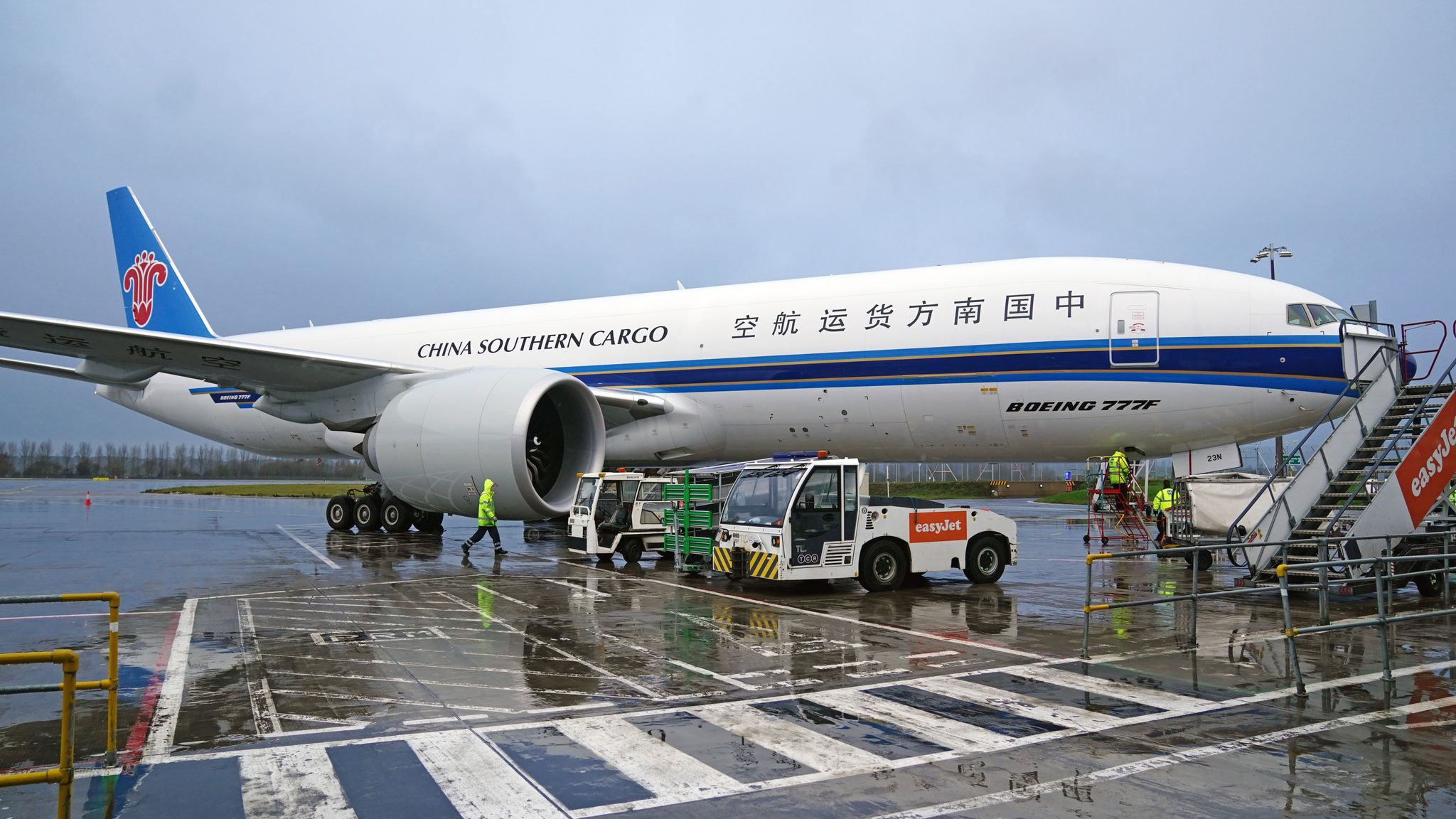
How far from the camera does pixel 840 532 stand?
38.8 ft

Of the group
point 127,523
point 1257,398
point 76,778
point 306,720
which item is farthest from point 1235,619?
point 127,523

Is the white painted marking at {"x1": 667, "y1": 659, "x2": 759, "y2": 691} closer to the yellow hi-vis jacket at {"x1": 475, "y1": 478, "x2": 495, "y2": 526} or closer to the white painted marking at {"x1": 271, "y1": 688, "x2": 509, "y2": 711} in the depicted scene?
the white painted marking at {"x1": 271, "y1": 688, "x2": 509, "y2": 711}

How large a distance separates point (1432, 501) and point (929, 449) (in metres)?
6.74

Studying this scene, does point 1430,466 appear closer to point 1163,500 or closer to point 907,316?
point 907,316

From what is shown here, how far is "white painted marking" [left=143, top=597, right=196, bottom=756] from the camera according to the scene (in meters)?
5.36

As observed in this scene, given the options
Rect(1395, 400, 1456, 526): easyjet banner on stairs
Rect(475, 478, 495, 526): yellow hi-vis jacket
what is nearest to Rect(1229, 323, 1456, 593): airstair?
Rect(1395, 400, 1456, 526): easyjet banner on stairs

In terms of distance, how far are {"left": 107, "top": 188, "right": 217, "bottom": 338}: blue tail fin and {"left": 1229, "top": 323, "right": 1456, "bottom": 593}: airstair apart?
73.1 feet

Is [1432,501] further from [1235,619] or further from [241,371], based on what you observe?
[241,371]

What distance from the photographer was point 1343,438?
41.1 ft

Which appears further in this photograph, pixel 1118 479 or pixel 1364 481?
pixel 1118 479

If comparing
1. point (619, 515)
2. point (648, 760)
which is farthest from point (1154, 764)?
point (619, 515)

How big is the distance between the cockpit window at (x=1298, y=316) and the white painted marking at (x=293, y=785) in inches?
→ 519

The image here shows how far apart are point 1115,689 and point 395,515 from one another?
1747 centimetres

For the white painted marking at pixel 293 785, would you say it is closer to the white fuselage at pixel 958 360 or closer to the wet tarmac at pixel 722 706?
the wet tarmac at pixel 722 706
